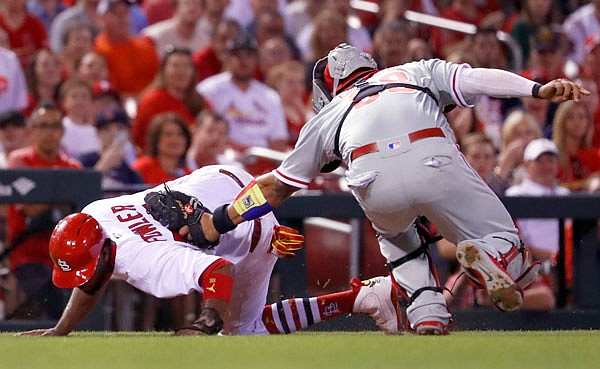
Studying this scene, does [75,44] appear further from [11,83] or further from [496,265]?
[496,265]

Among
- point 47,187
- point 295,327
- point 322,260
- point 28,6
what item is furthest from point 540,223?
point 28,6

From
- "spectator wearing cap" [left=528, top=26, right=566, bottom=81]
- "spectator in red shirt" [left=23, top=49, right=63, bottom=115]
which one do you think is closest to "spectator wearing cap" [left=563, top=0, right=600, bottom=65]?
"spectator wearing cap" [left=528, top=26, right=566, bottom=81]

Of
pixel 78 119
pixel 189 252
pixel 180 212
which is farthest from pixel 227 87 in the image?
pixel 189 252

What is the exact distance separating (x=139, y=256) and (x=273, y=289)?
7.71ft

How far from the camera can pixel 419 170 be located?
278 inches

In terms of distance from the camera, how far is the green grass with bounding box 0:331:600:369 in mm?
5391

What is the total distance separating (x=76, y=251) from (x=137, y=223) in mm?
445

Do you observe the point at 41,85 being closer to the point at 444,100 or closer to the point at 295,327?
the point at 295,327

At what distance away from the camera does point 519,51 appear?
49.6 feet

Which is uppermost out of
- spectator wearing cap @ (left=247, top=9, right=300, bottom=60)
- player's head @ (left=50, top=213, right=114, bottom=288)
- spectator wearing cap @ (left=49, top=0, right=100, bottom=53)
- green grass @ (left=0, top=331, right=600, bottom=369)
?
spectator wearing cap @ (left=49, top=0, right=100, bottom=53)

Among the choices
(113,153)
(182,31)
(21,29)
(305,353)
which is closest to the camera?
(305,353)

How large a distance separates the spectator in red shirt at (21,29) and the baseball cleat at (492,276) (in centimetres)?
774

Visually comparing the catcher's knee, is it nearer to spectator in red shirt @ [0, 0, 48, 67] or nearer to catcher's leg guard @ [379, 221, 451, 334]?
catcher's leg guard @ [379, 221, 451, 334]

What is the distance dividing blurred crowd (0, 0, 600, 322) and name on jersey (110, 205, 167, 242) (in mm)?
2366
